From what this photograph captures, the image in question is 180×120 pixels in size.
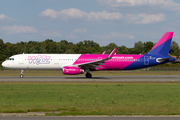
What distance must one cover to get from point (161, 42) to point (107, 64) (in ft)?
36.0

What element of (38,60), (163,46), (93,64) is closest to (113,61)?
(93,64)

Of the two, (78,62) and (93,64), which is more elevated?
(78,62)

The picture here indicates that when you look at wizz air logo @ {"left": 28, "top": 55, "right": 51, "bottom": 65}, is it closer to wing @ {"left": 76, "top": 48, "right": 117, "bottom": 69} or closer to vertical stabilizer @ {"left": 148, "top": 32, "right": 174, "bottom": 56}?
wing @ {"left": 76, "top": 48, "right": 117, "bottom": 69}

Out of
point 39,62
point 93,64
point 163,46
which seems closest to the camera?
point 93,64

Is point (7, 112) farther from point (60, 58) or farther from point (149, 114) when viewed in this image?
point (60, 58)

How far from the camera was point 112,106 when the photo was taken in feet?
41.4

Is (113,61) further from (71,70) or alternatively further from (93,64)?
(71,70)

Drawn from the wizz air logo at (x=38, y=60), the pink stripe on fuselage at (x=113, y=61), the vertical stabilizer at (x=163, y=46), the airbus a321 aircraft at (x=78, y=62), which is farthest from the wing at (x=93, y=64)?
the vertical stabilizer at (x=163, y=46)

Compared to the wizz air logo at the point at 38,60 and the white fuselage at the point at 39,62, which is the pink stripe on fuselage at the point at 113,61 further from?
the wizz air logo at the point at 38,60

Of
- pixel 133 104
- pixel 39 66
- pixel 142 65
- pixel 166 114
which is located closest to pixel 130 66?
pixel 142 65

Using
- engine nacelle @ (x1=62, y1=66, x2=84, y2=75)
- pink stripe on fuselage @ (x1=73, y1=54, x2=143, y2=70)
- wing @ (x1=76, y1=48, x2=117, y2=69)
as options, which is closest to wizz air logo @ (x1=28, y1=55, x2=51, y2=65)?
engine nacelle @ (x1=62, y1=66, x2=84, y2=75)

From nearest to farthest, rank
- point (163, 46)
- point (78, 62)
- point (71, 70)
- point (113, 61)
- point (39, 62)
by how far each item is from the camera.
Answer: point (71, 70) < point (39, 62) < point (78, 62) < point (113, 61) < point (163, 46)

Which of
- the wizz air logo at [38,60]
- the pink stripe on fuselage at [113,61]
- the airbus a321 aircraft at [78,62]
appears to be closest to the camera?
the airbus a321 aircraft at [78,62]

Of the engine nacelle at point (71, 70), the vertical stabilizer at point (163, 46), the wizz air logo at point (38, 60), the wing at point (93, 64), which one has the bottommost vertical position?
the engine nacelle at point (71, 70)
